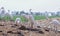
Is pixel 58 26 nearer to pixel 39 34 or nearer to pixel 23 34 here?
pixel 39 34

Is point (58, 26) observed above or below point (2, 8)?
below

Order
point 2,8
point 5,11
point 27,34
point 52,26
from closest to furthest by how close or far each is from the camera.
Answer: point 27,34 → point 52,26 → point 2,8 → point 5,11

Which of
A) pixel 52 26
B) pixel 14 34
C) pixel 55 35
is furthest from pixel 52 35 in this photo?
pixel 52 26

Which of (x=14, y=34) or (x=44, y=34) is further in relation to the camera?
(x=44, y=34)

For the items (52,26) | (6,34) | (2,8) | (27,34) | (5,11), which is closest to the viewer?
(6,34)

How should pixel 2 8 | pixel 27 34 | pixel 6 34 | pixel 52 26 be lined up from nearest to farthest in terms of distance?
1. pixel 6 34
2. pixel 27 34
3. pixel 52 26
4. pixel 2 8

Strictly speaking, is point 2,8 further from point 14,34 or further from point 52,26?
point 14,34

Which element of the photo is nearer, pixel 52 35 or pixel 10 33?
pixel 10 33

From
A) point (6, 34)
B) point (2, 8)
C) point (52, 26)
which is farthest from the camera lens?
point (2, 8)

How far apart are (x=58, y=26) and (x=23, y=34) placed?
330 centimetres

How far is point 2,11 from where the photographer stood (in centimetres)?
1238

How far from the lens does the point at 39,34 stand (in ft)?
25.2

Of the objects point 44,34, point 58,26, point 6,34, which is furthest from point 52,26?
point 6,34

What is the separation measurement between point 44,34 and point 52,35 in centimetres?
30
